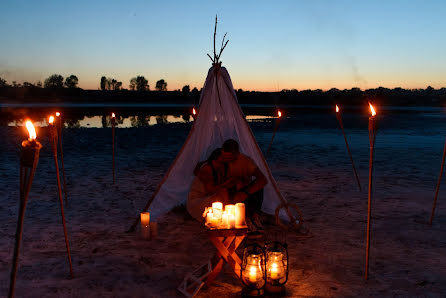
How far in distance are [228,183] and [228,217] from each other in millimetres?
1603

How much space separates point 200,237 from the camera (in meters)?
5.06

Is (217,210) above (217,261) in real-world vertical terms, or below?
above

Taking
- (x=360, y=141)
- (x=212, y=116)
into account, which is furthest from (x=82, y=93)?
(x=212, y=116)

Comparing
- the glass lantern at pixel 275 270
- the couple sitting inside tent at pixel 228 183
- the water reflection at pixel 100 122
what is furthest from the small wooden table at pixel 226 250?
the water reflection at pixel 100 122

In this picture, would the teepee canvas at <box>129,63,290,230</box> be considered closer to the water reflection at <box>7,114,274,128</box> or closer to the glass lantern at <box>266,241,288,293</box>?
the glass lantern at <box>266,241,288,293</box>

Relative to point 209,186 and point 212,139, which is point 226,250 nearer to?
point 209,186

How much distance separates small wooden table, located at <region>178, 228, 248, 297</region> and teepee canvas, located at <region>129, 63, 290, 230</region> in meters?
2.17

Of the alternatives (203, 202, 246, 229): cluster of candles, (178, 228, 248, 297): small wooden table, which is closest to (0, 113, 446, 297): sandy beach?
(178, 228, 248, 297): small wooden table

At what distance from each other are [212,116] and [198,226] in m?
1.87

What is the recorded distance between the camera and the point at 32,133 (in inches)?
75.4

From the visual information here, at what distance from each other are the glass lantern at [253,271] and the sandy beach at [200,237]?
0.71ft

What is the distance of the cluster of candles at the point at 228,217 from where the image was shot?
11.5 ft

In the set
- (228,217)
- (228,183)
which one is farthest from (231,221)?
(228,183)

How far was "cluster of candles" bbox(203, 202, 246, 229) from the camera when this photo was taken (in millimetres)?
3496
